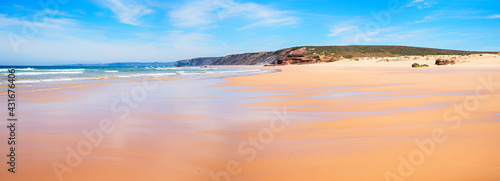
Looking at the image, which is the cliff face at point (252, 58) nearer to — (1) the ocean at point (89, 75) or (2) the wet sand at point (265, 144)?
(1) the ocean at point (89, 75)

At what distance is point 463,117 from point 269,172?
3.46m

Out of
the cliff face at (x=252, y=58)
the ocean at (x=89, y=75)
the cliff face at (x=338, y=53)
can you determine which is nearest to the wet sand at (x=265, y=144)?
the ocean at (x=89, y=75)

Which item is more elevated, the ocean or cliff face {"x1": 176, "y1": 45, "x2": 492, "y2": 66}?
cliff face {"x1": 176, "y1": 45, "x2": 492, "y2": 66}

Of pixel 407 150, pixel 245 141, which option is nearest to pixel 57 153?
pixel 245 141

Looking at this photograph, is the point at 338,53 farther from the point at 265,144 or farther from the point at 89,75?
the point at 265,144

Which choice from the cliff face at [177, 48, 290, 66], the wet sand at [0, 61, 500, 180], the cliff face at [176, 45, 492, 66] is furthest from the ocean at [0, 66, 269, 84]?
the cliff face at [177, 48, 290, 66]

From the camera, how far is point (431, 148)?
265 centimetres

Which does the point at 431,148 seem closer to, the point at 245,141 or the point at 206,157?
the point at 245,141

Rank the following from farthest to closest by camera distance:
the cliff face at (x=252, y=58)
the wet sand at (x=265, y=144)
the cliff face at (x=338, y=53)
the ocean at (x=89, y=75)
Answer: the cliff face at (x=252, y=58), the cliff face at (x=338, y=53), the ocean at (x=89, y=75), the wet sand at (x=265, y=144)

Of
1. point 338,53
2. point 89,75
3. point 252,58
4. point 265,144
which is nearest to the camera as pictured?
point 265,144

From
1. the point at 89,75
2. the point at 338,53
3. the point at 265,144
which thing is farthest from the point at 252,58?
the point at 265,144

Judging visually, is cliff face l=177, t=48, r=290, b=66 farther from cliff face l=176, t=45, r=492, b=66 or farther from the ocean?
the ocean

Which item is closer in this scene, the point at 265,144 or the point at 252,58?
the point at 265,144

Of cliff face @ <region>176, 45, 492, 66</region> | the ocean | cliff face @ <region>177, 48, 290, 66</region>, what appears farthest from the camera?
cliff face @ <region>177, 48, 290, 66</region>
